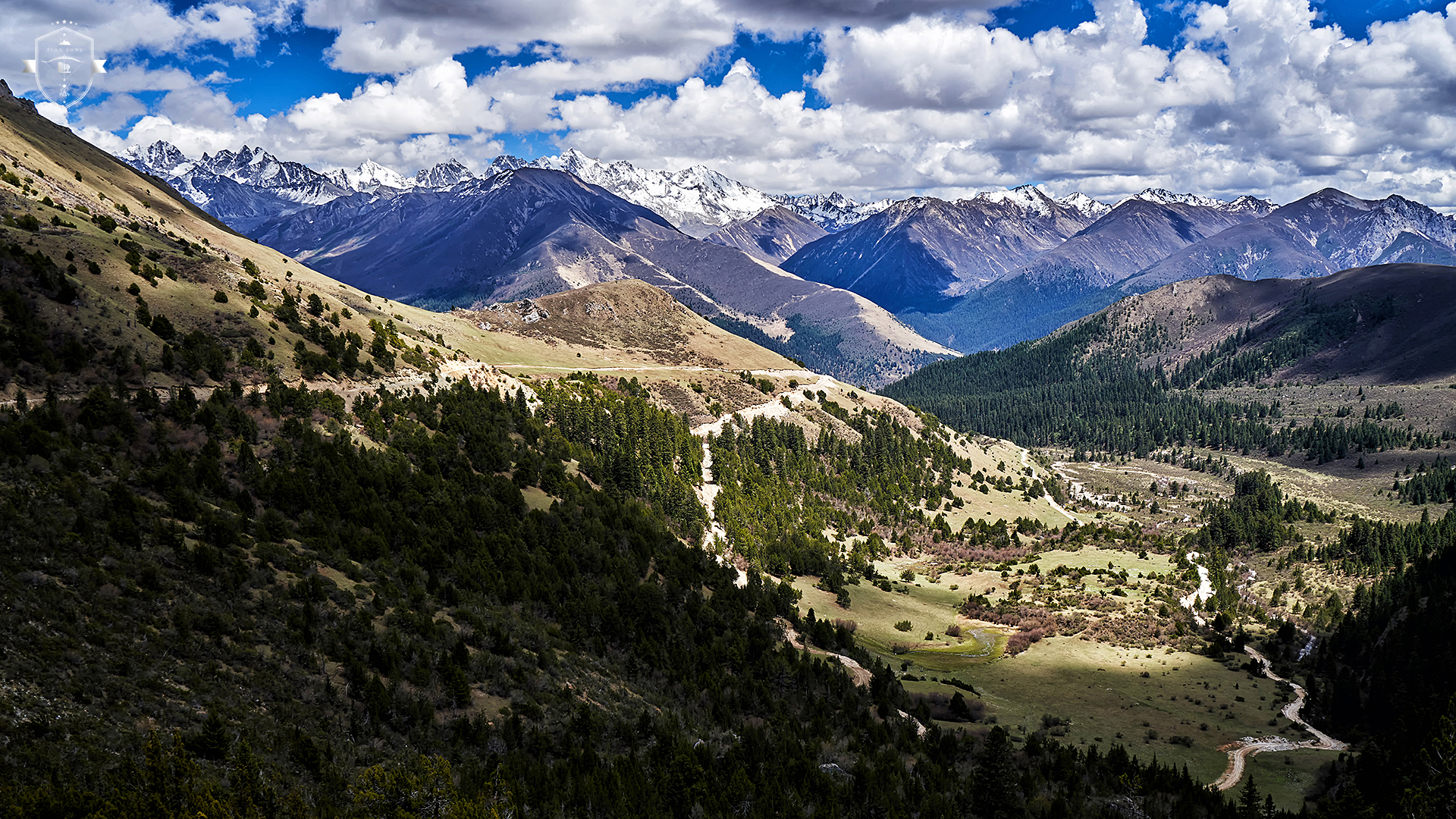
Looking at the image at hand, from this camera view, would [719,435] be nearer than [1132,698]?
No

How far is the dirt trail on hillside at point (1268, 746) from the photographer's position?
55500 millimetres

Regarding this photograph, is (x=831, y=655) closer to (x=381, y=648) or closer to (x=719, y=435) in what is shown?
(x=381, y=648)

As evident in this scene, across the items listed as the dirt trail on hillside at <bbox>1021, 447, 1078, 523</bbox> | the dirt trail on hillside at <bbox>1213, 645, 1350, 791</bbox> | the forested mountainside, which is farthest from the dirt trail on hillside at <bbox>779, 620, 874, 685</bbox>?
the dirt trail on hillside at <bbox>1021, 447, 1078, 523</bbox>

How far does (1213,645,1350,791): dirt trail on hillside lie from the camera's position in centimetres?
5550

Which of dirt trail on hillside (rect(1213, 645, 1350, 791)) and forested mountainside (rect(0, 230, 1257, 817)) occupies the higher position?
forested mountainside (rect(0, 230, 1257, 817))

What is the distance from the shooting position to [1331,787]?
51.7 meters

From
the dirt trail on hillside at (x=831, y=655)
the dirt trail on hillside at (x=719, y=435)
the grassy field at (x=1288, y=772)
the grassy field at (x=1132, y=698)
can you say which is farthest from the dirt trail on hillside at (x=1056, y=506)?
the dirt trail on hillside at (x=831, y=655)

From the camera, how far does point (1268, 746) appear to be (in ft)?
204

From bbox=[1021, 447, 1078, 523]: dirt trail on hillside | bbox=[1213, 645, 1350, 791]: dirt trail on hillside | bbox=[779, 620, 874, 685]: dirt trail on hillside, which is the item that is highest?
bbox=[1021, 447, 1078, 523]: dirt trail on hillside

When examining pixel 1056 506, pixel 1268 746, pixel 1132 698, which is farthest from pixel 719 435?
pixel 1268 746

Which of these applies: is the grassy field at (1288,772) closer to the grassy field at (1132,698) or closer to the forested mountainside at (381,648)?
the grassy field at (1132,698)

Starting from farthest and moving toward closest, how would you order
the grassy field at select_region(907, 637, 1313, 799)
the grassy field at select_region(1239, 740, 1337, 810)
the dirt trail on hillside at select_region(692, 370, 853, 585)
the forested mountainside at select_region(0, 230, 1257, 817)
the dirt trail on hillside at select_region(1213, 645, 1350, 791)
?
1. the dirt trail on hillside at select_region(692, 370, 853, 585)
2. the grassy field at select_region(907, 637, 1313, 799)
3. the dirt trail on hillside at select_region(1213, 645, 1350, 791)
4. the grassy field at select_region(1239, 740, 1337, 810)
5. the forested mountainside at select_region(0, 230, 1257, 817)

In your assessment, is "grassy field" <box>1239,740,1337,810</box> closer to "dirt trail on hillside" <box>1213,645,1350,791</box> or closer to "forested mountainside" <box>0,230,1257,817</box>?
"dirt trail on hillside" <box>1213,645,1350,791</box>

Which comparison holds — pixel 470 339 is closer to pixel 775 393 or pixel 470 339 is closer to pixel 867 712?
pixel 775 393
